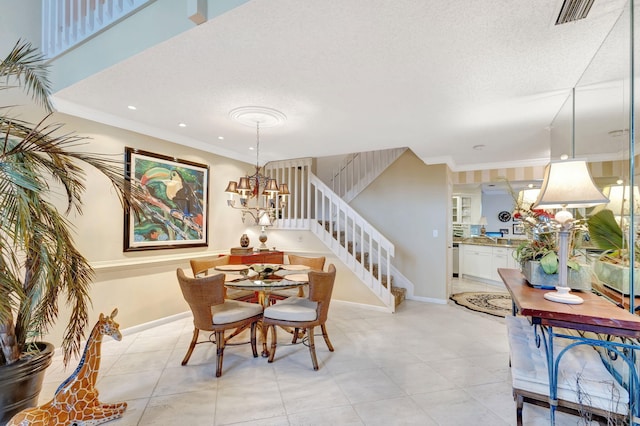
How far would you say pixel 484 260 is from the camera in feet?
21.0

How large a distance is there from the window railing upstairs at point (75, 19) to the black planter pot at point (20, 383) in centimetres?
236

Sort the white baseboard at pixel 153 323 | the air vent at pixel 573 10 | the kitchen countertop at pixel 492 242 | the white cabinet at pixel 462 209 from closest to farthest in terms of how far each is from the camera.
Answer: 1. the air vent at pixel 573 10
2. the white baseboard at pixel 153 323
3. the kitchen countertop at pixel 492 242
4. the white cabinet at pixel 462 209

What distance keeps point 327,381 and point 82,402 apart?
168 cm

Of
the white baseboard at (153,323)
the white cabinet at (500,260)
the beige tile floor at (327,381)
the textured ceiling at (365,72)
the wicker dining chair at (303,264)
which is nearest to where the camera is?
the textured ceiling at (365,72)

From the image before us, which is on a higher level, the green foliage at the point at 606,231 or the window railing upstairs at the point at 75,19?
the window railing upstairs at the point at 75,19

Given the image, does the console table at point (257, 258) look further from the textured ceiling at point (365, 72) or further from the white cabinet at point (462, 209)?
the white cabinet at point (462, 209)

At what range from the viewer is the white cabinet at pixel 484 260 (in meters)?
6.09

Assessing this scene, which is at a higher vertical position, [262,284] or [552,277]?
[552,277]

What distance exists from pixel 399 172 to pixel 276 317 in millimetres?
3615

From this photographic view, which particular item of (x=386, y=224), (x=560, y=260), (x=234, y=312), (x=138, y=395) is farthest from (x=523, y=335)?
(x=386, y=224)

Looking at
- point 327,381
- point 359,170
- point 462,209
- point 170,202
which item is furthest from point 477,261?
point 170,202

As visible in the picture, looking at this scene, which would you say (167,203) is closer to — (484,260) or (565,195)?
(565,195)

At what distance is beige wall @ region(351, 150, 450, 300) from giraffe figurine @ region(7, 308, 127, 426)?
433 centimetres

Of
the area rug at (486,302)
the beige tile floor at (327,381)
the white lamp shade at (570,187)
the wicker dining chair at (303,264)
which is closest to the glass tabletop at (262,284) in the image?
the beige tile floor at (327,381)
